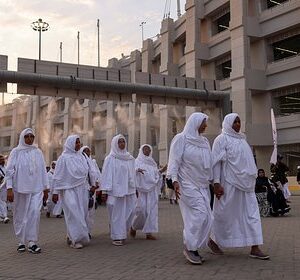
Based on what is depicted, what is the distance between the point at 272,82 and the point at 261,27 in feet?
11.9

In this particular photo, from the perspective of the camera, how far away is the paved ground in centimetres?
598

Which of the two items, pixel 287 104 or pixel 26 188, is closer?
pixel 26 188

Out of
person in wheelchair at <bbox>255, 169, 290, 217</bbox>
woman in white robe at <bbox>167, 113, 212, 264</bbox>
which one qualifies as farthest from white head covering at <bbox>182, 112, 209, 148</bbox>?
person in wheelchair at <bbox>255, 169, 290, 217</bbox>

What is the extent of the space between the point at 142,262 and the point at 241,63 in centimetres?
2663

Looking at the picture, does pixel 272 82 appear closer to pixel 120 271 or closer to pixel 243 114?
pixel 243 114

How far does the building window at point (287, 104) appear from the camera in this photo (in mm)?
31797

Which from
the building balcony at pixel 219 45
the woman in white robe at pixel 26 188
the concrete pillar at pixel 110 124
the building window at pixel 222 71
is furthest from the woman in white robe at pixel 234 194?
the concrete pillar at pixel 110 124

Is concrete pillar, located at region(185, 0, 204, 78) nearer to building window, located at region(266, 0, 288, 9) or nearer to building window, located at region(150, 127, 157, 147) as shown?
building window, located at region(266, 0, 288, 9)

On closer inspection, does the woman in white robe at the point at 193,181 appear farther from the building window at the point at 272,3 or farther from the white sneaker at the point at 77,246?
the building window at the point at 272,3

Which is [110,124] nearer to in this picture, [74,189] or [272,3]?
[272,3]

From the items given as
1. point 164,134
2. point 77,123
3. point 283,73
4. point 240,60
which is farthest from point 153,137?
point 283,73

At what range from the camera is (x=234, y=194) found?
7227mm

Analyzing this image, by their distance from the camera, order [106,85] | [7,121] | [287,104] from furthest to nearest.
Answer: [7,121], [287,104], [106,85]

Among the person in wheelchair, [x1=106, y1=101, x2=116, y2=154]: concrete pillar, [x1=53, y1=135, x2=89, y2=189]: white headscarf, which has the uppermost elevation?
[x1=106, y1=101, x2=116, y2=154]: concrete pillar
